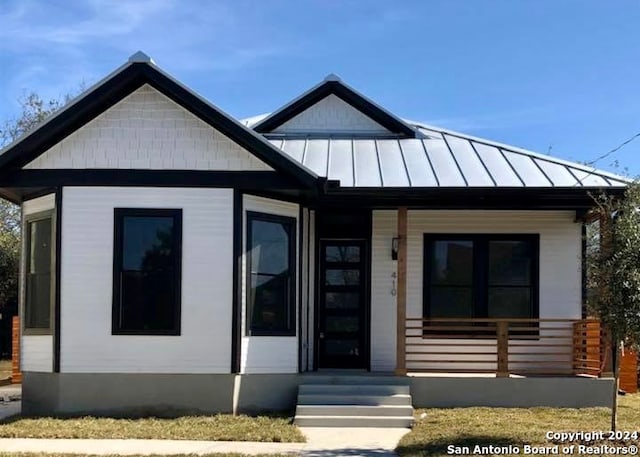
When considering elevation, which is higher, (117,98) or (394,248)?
(117,98)

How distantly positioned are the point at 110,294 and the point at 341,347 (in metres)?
4.54

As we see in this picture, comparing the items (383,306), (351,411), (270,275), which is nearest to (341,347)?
(383,306)

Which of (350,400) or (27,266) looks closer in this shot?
(350,400)

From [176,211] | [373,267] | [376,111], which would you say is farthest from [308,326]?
[376,111]

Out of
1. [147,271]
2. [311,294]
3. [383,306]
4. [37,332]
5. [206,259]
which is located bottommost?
[37,332]

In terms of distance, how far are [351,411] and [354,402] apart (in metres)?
0.35

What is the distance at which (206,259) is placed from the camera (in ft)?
41.9

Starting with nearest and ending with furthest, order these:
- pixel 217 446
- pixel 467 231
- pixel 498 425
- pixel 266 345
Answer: pixel 217 446 < pixel 498 425 < pixel 266 345 < pixel 467 231

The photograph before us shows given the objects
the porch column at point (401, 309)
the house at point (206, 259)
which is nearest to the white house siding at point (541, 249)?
the house at point (206, 259)

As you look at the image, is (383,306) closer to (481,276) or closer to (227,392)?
(481,276)

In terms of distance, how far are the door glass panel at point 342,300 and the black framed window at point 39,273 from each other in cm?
491

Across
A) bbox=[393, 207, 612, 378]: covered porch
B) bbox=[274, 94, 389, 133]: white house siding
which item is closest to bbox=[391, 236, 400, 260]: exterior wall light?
bbox=[393, 207, 612, 378]: covered porch

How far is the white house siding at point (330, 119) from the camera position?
55.3 feet

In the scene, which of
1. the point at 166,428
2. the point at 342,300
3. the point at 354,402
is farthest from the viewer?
the point at 342,300
